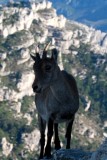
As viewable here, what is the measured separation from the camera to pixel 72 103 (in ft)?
55.3

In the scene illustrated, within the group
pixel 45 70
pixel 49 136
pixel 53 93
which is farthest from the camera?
pixel 49 136

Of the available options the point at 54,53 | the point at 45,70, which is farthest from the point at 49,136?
the point at 54,53

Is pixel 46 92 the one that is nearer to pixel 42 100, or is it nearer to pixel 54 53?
A: pixel 42 100


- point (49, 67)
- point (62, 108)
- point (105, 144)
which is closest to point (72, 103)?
point (62, 108)

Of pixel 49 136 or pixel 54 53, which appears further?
pixel 49 136

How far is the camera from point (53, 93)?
16312mm

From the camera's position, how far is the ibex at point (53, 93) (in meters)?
15.5

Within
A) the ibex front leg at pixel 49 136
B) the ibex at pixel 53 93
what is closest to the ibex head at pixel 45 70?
the ibex at pixel 53 93

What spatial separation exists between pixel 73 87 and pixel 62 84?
1.02 m

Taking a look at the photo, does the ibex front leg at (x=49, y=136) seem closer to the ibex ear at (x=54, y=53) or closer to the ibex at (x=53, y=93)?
the ibex at (x=53, y=93)

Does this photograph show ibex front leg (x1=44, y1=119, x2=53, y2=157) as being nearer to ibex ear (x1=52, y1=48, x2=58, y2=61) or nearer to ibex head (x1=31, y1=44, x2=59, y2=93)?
ibex head (x1=31, y1=44, x2=59, y2=93)

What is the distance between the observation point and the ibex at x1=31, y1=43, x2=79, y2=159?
15539 mm

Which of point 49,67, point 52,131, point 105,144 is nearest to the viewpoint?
point 105,144

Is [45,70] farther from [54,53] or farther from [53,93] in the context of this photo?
[53,93]
